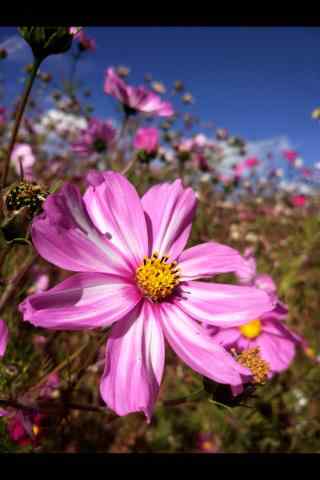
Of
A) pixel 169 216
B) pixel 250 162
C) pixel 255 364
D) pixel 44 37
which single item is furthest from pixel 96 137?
pixel 250 162

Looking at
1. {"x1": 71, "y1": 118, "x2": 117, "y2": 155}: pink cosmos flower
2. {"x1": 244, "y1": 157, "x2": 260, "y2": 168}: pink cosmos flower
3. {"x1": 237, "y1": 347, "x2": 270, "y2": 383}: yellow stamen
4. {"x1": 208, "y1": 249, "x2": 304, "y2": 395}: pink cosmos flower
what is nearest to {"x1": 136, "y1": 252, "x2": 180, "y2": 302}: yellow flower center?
{"x1": 237, "y1": 347, "x2": 270, "y2": 383}: yellow stamen

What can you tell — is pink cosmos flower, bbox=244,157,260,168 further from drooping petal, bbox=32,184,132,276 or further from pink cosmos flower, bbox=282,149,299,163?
drooping petal, bbox=32,184,132,276

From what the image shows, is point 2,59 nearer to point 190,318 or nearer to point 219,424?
point 190,318

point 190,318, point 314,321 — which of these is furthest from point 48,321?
point 314,321

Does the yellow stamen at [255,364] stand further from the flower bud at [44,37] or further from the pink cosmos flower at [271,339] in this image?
the flower bud at [44,37]

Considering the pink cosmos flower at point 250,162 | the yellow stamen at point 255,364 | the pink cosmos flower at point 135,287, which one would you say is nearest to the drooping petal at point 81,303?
the pink cosmos flower at point 135,287
